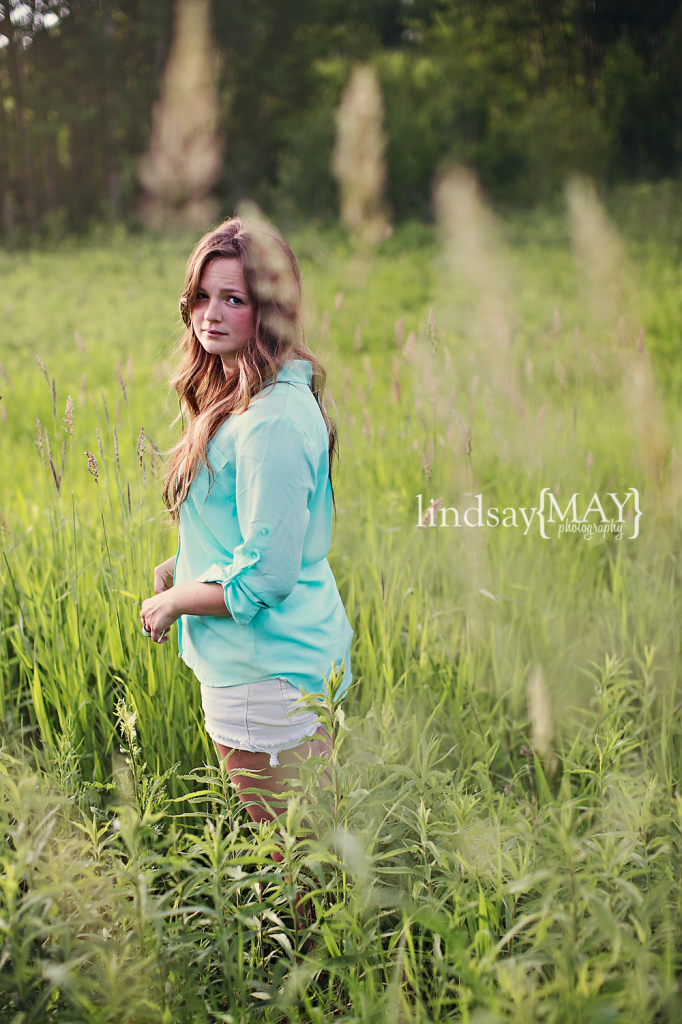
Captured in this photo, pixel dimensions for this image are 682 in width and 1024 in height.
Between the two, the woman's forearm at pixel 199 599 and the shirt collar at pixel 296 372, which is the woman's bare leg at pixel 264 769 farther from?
the shirt collar at pixel 296 372

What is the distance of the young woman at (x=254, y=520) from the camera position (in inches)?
53.1

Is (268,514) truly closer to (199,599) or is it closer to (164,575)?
(199,599)

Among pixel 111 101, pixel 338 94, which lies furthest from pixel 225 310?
pixel 338 94

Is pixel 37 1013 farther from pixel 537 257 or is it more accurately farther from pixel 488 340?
pixel 537 257

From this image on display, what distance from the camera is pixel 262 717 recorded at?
1460mm

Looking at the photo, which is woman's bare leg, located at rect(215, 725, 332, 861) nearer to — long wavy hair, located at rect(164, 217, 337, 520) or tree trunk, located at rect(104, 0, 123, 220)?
long wavy hair, located at rect(164, 217, 337, 520)

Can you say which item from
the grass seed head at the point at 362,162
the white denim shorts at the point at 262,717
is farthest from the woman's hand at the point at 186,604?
the grass seed head at the point at 362,162

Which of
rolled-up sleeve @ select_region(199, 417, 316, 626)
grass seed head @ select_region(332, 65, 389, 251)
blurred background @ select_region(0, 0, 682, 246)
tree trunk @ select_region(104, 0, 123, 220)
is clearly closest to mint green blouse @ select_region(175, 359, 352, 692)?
rolled-up sleeve @ select_region(199, 417, 316, 626)

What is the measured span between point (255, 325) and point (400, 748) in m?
1.12

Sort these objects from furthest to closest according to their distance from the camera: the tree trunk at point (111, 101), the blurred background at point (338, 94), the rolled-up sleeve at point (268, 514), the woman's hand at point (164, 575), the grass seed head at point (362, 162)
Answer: the tree trunk at point (111, 101), the blurred background at point (338, 94), the grass seed head at point (362, 162), the woman's hand at point (164, 575), the rolled-up sleeve at point (268, 514)

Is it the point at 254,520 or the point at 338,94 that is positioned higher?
the point at 338,94

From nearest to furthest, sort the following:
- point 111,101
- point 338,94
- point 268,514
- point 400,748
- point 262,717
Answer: point 268,514 → point 262,717 → point 400,748 → point 111,101 → point 338,94

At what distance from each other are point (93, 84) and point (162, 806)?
91.6ft

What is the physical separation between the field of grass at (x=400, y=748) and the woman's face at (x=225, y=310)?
303 mm
